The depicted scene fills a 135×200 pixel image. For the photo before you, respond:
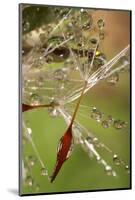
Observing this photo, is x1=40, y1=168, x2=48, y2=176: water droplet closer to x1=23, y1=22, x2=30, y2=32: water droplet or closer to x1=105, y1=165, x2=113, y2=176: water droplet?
x1=105, y1=165, x2=113, y2=176: water droplet

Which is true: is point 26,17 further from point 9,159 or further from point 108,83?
point 9,159

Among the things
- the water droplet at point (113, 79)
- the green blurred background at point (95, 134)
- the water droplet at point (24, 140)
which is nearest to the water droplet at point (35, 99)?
the green blurred background at point (95, 134)

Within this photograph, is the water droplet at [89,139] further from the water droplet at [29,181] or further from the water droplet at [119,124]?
the water droplet at [29,181]

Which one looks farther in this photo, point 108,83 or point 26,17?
point 108,83

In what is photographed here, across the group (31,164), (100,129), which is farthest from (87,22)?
(31,164)

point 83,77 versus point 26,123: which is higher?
point 83,77

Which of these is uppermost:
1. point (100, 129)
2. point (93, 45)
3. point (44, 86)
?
point (93, 45)

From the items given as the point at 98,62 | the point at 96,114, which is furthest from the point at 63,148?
the point at 98,62

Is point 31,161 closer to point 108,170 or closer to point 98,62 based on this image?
point 108,170
